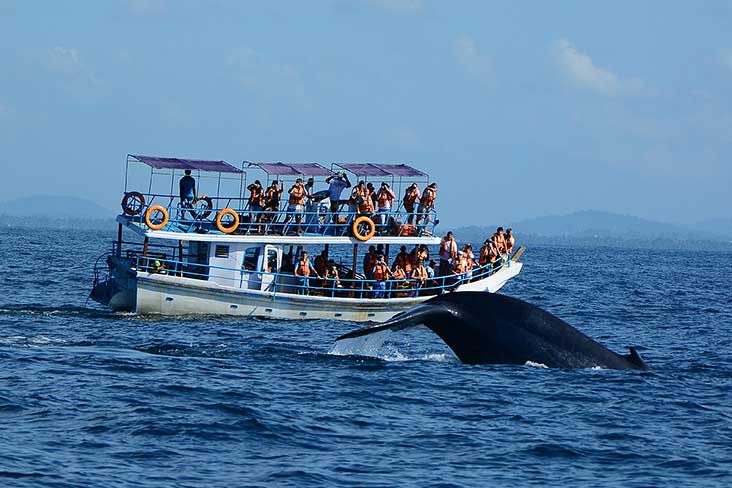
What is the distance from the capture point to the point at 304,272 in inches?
1447

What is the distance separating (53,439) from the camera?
17781mm

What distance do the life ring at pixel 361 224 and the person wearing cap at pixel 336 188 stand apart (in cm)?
98

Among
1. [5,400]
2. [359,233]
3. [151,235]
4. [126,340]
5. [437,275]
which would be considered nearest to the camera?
[5,400]

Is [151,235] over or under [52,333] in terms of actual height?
over

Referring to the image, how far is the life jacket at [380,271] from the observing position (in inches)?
1465

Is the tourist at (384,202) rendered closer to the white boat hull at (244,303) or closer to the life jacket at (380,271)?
the life jacket at (380,271)

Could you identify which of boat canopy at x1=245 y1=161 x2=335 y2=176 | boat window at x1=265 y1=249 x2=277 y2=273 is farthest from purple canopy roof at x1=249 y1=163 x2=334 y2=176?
boat window at x1=265 y1=249 x2=277 y2=273

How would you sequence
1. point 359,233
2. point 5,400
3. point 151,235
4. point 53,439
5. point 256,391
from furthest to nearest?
point 359,233, point 151,235, point 256,391, point 5,400, point 53,439

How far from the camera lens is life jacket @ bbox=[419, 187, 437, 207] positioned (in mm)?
38594

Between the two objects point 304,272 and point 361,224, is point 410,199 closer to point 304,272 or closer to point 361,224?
point 361,224

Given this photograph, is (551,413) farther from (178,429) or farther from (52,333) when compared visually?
(52,333)

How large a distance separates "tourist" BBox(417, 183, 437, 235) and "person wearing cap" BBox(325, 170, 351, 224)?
8.06 ft

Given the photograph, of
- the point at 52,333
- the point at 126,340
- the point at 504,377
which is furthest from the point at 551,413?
the point at 52,333

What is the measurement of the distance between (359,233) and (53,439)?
795 inches
